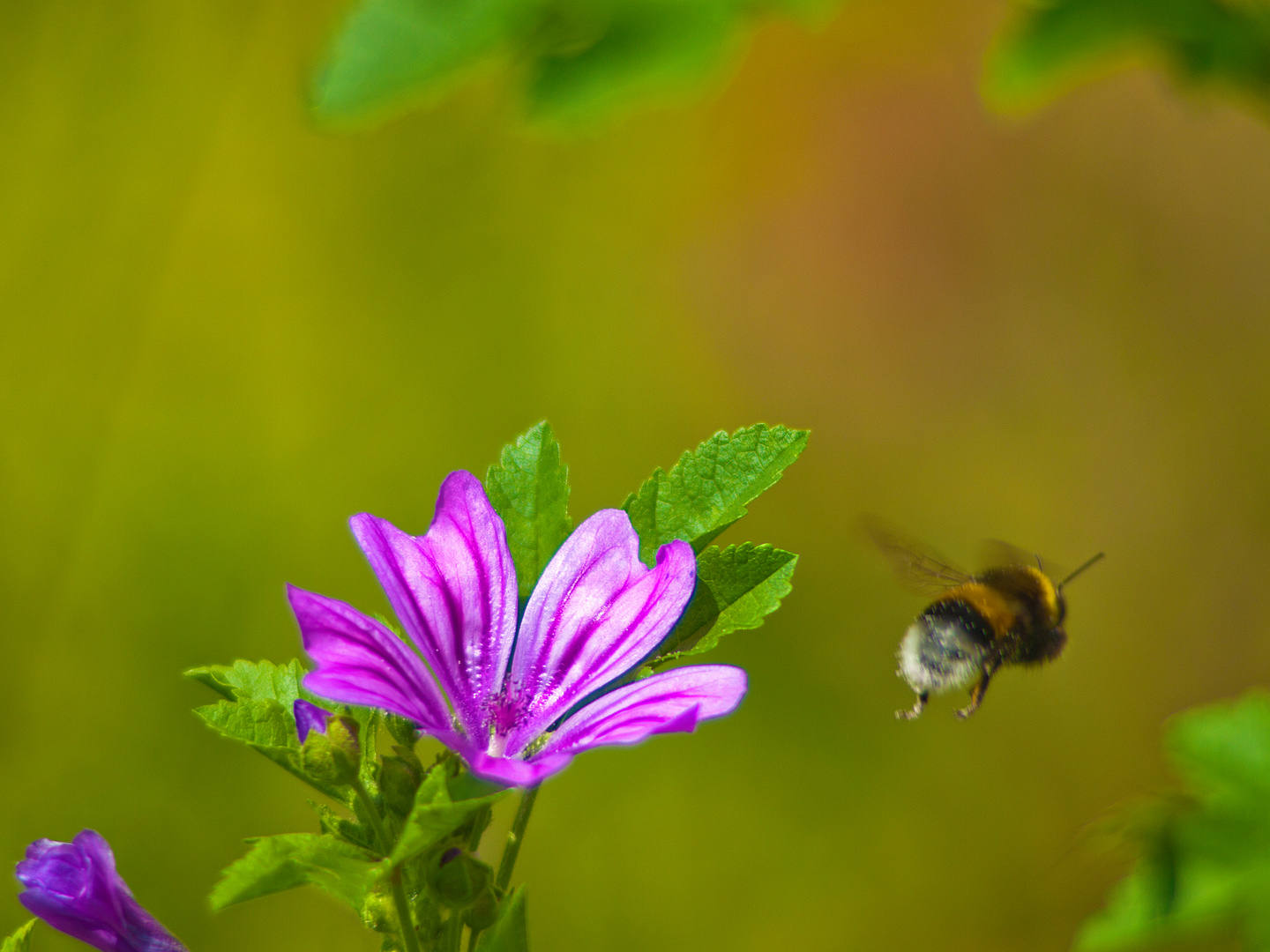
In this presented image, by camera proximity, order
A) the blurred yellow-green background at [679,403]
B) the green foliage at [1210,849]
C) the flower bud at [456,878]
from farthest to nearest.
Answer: the blurred yellow-green background at [679,403]
the green foliage at [1210,849]
the flower bud at [456,878]

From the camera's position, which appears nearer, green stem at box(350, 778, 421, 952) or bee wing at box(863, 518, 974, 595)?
green stem at box(350, 778, 421, 952)

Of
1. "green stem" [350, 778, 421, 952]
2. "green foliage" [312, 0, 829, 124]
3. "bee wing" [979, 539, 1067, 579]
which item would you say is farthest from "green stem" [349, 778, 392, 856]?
"bee wing" [979, 539, 1067, 579]

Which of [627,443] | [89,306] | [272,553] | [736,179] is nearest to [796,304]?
[736,179]

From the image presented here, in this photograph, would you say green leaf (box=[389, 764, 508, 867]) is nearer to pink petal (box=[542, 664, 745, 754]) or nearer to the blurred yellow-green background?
pink petal (box=[542, 664, 745, 754])

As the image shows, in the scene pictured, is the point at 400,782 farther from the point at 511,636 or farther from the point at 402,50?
the point at 402,50

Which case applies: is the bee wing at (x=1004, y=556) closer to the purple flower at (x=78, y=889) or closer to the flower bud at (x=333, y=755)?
the flower bud at (x=333, y=755)

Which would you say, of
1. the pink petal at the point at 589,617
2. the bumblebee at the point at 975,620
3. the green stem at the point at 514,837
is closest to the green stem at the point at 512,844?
the green stem at the point at 514,837

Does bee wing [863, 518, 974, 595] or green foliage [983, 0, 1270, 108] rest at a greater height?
green foliage [983, 0, 1270, 108]
